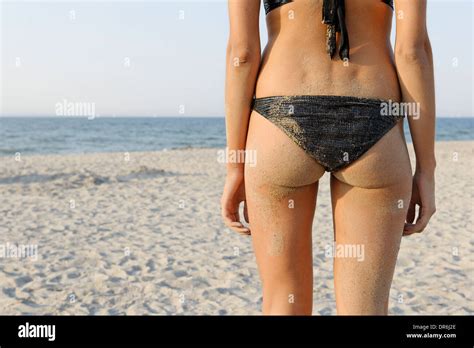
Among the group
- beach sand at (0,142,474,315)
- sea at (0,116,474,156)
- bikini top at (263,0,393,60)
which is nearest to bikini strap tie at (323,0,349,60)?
bikini top at (263,0,393,60)

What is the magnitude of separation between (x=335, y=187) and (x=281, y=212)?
8.8 inches

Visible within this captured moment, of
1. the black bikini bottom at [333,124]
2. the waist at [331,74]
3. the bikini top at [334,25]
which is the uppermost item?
the bikini top at [334,25]

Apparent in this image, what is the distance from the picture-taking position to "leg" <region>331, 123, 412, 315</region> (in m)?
1.69

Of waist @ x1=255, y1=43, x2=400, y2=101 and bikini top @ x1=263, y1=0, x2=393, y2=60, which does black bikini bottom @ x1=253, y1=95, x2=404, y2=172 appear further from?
bikini top @ x1=263, y1=0, x2=393, y2=60

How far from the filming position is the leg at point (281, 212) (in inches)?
67.0

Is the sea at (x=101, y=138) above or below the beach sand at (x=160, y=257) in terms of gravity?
above

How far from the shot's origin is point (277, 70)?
1.73 meters

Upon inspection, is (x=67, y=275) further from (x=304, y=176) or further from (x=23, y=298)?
(x=304, y=176)

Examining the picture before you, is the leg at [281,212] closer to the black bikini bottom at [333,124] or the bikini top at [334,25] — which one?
the black bikini bottom at [333,124]

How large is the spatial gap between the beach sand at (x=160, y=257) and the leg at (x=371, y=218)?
3076 millimetres

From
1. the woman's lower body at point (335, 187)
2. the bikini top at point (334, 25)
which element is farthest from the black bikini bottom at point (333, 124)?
the bikini top at point (334, 25)
